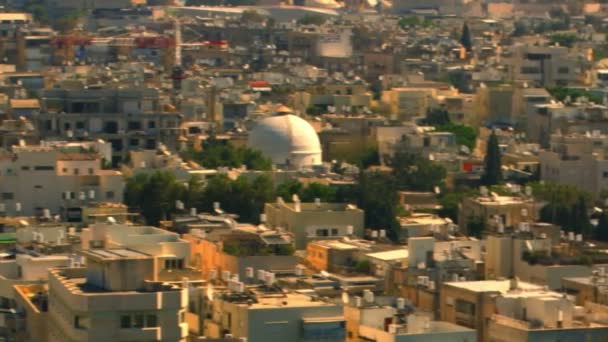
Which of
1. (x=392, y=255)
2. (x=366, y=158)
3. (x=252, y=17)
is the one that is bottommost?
(x=252, y=17)

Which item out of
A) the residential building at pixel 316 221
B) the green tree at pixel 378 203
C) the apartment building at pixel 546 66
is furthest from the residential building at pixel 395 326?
the apartment building at pixel 546 66

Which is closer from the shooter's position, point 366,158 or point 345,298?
point 345,298

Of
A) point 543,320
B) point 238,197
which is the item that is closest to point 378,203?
point 238,197

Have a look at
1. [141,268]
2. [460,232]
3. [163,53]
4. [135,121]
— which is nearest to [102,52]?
[163,53]

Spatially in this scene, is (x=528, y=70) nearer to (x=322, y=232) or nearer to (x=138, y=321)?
(x=322, y=232)

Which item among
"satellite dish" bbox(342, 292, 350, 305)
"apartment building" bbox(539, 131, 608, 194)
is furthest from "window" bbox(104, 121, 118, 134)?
"satellite dish" bbox(342, 292, 350, 305)

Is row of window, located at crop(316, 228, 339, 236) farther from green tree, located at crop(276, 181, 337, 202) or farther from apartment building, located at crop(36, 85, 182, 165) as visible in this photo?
apartment building, located at crop(36, 85, 182, 165)
